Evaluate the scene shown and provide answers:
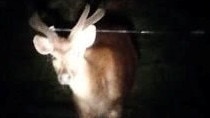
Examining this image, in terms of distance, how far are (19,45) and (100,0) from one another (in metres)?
0.33

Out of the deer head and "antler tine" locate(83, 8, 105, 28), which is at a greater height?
"antler tine" locate(83, 8, 105, 28)

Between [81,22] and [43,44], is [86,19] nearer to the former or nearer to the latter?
[81,22]

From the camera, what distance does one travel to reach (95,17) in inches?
86.3

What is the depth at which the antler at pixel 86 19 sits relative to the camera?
2.16m

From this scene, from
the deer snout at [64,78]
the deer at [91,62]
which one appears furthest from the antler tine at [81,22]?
the deer snout at [64,78]

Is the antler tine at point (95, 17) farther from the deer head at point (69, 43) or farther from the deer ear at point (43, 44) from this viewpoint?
the deer ear at point (43, 44)

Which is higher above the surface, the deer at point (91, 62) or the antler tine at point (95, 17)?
the antler tine at point (95, 17)

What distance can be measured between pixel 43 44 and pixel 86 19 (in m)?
0.16

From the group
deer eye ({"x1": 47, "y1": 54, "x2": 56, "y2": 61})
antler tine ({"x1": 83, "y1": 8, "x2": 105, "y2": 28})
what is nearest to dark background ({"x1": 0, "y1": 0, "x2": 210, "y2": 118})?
deer eye ({"x1": 47, "y1": 54, "x2": 56, "y2": 61})

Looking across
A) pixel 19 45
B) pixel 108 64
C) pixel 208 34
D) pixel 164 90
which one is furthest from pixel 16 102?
pixel 208 34

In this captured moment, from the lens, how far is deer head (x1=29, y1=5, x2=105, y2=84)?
6.96 feet

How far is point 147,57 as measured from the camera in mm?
2414

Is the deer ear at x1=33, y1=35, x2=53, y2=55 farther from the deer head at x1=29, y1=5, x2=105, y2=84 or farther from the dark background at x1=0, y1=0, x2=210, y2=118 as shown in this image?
the dark background at x1=0, y1=0, x2=210, y2=118

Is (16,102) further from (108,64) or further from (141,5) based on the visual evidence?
(141,5)
